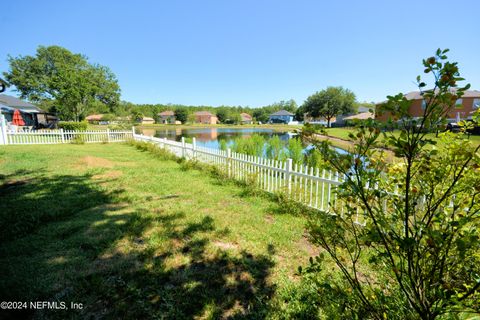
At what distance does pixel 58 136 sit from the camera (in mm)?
15828

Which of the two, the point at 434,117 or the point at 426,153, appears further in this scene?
the point at 426,153

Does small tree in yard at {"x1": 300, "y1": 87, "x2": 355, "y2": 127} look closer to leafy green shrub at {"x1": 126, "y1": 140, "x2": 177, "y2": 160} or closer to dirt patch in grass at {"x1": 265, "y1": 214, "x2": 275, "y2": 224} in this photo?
leafy green shrub at {"x1": 126, "y1": 140, "x2": 177, "y2": 160}

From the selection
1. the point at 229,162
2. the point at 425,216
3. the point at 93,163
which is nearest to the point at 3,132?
the point at 93,163

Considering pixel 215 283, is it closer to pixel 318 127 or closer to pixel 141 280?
pixel 141 280

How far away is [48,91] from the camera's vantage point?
39250 millimetres

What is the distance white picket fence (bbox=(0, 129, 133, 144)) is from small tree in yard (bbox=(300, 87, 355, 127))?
43.5 m

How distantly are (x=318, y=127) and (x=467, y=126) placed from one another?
1293 millimetres

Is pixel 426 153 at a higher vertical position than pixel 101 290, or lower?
higher

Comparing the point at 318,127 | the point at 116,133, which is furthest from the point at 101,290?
the point at 116,133

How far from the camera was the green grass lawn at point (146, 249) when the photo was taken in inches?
95.7

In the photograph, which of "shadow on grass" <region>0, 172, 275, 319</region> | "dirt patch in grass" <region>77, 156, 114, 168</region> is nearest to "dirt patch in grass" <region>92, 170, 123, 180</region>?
"dirt patch in grass" <region>77, 156, 114, 168</region>

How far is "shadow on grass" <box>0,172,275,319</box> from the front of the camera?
2357 mm

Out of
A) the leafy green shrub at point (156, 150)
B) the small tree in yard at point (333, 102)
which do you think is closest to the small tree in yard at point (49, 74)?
the leafy green shrub at point (156, 150)

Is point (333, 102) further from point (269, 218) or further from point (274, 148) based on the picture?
point (269, 218)
